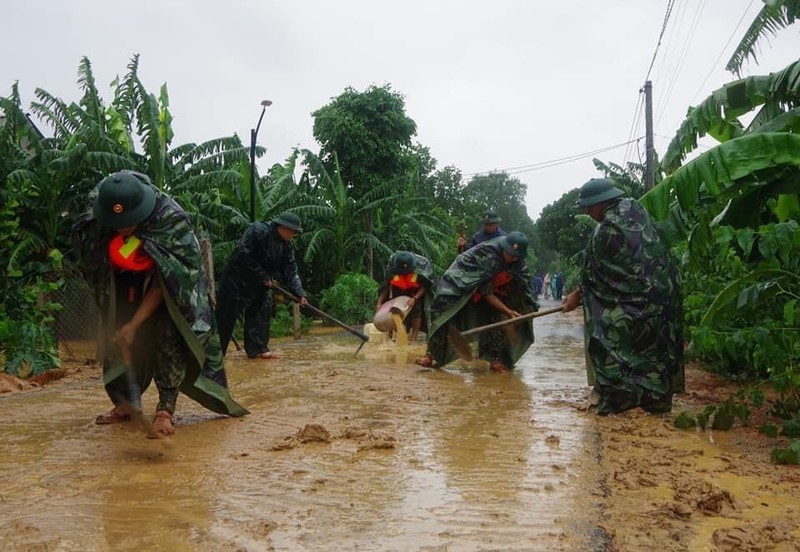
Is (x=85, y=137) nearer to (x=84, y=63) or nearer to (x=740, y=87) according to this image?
(x=84, y=63)

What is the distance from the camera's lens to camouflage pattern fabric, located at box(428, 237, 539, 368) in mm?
9078

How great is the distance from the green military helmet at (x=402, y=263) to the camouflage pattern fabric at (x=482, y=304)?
4.61 feet

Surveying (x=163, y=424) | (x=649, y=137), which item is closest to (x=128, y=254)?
(x=163, y=424)

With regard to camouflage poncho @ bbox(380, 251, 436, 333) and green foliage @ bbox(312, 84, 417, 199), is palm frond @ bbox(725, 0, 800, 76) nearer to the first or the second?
camouflage poncho @ bbox(380, 251, 436, 333)

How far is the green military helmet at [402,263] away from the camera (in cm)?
1074

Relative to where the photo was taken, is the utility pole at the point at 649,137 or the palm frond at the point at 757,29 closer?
the palm frond at the point at 757,29

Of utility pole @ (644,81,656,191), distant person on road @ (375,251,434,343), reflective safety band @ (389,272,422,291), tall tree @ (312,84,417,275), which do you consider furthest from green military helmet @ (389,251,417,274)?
utility pole @ (644,81,656,191)

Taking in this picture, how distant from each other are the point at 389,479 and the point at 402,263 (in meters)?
6.67

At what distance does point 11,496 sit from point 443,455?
2.22 meters

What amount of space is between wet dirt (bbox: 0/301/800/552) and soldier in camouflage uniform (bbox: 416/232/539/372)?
2076 mm

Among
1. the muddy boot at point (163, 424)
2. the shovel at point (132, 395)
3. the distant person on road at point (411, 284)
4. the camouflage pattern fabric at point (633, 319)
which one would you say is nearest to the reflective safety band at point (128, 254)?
the shovel at point (132, 395)

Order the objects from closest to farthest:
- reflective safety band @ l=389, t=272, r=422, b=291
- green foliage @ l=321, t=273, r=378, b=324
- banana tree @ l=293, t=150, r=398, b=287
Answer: reflective safety band @ l=389, t=272, r=422, b=291 → green foliage @ l=321, t=273, r=378, b=324 → banana tree @ l=293, t=150, r=398, b=287

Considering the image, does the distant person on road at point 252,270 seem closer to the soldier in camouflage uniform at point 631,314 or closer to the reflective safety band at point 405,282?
the reflective safety band at point 405,282

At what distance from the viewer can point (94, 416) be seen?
6105 mm
